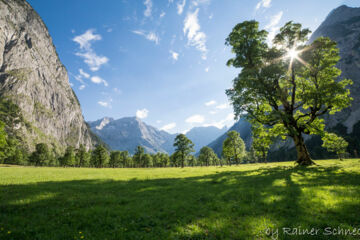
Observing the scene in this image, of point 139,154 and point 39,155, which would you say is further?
point 139,154

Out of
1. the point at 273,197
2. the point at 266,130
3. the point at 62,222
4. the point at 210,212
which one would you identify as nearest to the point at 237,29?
the point at 266,130

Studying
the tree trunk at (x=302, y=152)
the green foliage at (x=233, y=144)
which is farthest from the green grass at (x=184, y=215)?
the green foliage at (x=233, y=144)

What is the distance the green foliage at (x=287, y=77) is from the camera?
2328cm

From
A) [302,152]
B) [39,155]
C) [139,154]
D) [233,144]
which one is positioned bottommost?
[139,154]

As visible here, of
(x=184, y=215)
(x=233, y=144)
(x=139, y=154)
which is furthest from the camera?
(x=139, y=154)

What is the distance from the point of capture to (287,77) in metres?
26.4

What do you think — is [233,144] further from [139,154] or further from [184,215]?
[139,154]

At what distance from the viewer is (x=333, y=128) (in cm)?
18088

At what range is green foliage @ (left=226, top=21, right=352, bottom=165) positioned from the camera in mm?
23281

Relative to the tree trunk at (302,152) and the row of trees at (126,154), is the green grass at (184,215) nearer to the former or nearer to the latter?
the tree trunk at (302,152)

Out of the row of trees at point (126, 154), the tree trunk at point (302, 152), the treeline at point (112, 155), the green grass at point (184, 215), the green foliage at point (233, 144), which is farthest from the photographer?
the treeline at point (112, 155)

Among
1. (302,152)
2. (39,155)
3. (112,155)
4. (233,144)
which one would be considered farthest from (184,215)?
(39,155)

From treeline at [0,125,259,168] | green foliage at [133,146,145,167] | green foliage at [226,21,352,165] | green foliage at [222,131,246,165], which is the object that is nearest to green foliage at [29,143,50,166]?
treeline at [0,125,259,168]

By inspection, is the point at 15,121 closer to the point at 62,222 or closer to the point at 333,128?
the point at 62,222
